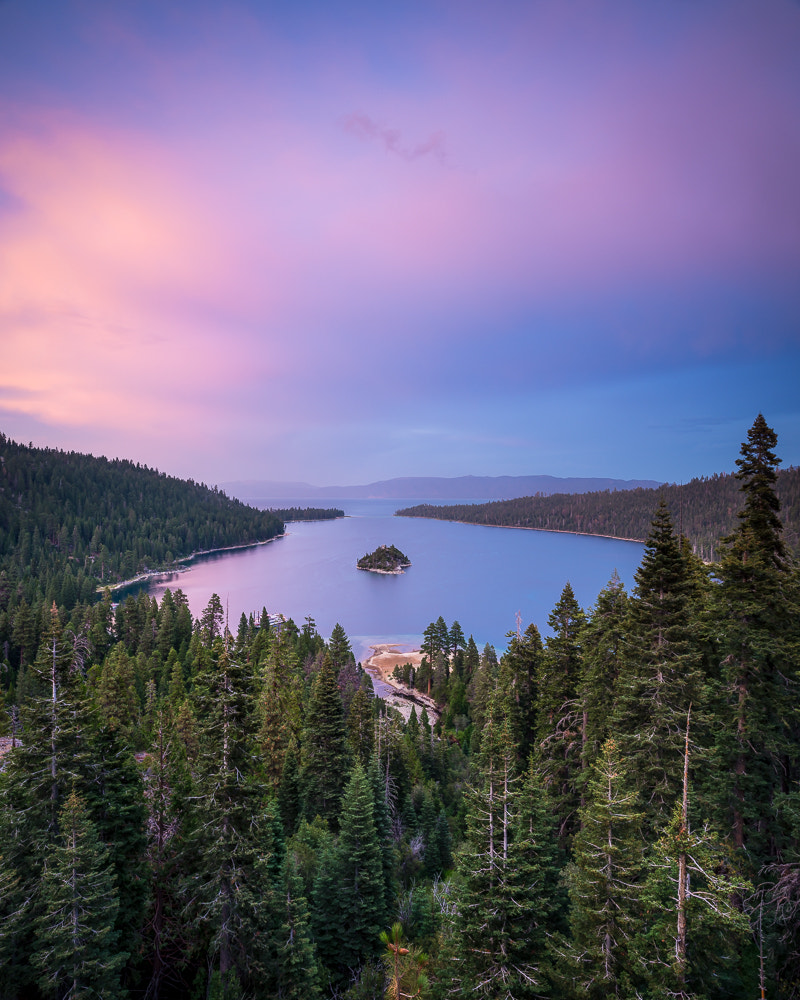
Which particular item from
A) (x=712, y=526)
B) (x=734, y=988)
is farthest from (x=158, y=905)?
(x=712, y=526)

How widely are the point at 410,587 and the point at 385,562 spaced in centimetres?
3085

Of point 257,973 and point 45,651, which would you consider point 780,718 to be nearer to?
point 257,973

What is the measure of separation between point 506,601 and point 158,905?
336 feet

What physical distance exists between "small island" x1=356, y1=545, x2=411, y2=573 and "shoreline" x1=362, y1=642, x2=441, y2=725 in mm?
74752

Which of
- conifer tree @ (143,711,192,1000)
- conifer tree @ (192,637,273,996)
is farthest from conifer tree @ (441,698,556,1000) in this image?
conifer tree @ (143,711,192,1000)

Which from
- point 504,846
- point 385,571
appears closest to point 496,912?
point 504,846

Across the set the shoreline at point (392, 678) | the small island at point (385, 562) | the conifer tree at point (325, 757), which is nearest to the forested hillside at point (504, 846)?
the conifer tree at point (325, 757)

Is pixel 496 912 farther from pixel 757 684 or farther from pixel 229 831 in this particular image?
pixel 757 684

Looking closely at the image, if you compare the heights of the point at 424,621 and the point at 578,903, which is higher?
the point at 578,903

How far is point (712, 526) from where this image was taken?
184m

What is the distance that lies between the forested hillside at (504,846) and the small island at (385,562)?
13787cm

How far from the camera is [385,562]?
536 feet

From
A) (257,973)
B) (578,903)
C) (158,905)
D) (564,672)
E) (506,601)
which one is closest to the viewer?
(578,903)

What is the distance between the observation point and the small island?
161375 mm
